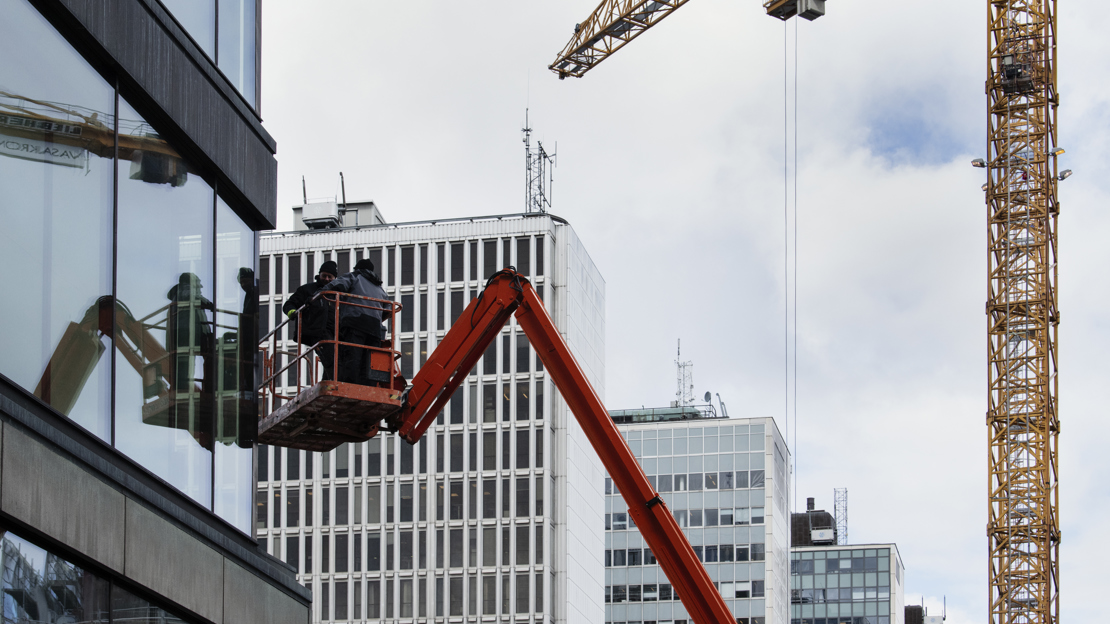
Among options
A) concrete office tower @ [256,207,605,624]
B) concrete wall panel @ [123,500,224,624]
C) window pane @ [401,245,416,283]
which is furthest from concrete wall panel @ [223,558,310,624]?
window pane @ [401,245,416,283]

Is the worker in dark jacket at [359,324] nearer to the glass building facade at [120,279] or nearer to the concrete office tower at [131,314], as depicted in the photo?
the concrete office tower at [131,314]

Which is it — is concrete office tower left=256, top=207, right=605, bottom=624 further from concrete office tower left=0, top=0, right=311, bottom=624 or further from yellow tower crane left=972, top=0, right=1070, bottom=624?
concrete office tower left=0, top=0, right=311, bottom=624

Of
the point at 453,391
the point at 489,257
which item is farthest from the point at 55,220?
the point at 489,257

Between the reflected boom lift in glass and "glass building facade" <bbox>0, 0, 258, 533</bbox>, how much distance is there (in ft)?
6.73

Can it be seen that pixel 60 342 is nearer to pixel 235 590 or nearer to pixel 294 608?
pixel 235 590

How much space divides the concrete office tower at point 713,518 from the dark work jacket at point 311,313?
106m

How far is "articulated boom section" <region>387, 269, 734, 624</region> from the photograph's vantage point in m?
22.8

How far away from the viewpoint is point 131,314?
16.2 metres

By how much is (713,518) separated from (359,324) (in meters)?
111

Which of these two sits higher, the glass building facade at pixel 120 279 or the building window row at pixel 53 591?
the glass building facade at pixel 120 279

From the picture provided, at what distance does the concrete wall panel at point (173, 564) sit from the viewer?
15.5 meters

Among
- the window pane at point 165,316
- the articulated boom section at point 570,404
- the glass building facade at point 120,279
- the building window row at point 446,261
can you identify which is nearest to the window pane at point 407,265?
the building window row at point 446,261

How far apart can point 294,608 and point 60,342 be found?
7.04 m

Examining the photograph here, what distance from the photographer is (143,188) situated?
16.7 meters
